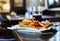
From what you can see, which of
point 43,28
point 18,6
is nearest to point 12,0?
point 18,6

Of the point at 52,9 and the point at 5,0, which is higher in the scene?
the point at 5,0

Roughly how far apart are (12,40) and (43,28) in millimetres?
363

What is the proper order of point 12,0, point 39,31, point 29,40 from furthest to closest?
point 12,0 → point 39,31 → point 29,40

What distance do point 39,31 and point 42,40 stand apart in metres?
0.25

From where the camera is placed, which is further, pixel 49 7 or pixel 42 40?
pixel 49 7

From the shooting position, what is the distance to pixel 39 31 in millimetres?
1142

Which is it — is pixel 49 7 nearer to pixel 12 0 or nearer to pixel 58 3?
pixel 58 3

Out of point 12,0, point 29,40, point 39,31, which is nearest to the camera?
point 29,40

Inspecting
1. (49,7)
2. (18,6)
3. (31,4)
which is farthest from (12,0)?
(49,7)

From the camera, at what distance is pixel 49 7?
453 cm

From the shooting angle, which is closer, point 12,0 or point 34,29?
point 34,29

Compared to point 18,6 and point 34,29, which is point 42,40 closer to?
point 34,29

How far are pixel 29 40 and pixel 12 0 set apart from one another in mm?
3704

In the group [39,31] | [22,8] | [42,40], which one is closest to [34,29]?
[39,31]
